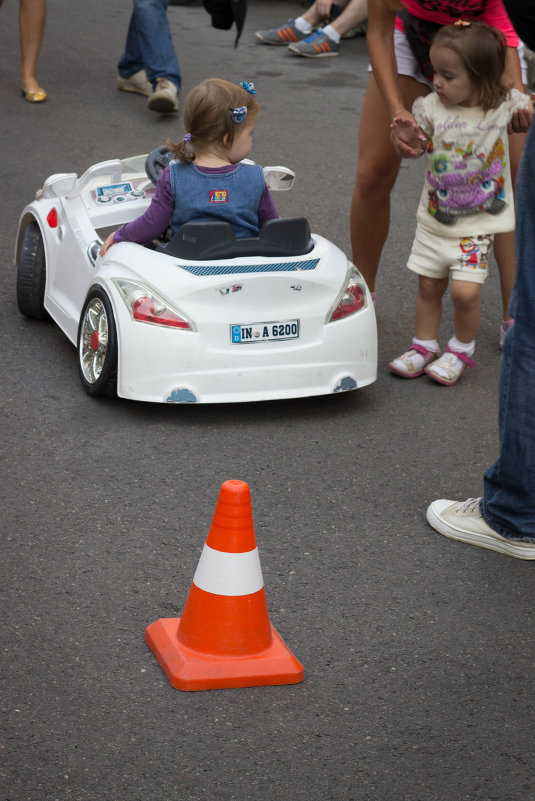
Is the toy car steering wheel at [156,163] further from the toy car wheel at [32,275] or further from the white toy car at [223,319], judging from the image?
the toy car wheel at [32,275]

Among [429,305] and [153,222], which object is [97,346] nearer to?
[153,222]

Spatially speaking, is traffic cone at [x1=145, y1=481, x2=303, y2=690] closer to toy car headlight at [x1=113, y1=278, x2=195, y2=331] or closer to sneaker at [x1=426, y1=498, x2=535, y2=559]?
sneaker at [x1=426, y1=498, x2=535, y2=559]

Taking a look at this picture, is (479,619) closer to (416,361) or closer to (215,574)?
(215,574)

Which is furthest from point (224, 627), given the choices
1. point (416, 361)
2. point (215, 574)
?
point (416, 361)

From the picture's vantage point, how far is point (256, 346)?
13.8 feet

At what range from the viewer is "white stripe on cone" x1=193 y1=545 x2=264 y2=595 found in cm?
275

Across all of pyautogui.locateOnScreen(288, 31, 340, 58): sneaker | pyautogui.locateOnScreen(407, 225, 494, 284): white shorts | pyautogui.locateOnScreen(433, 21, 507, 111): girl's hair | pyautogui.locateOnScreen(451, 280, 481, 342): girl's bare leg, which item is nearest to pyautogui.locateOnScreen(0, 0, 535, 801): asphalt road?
pyautogui.locateOnScreen(451, 280, 481, 342): girl's bare leg

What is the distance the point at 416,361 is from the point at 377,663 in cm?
215

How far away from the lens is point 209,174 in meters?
4.35

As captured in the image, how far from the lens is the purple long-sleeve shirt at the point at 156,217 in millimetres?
4332

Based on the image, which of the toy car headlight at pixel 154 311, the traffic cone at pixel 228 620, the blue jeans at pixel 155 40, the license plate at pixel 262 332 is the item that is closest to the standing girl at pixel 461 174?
the license plate at pixel 262 332

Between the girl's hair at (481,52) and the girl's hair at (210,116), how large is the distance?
0.81 meters

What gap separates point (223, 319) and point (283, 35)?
27.1 feet

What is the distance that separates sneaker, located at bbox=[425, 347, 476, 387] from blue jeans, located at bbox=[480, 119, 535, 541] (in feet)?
4.51
